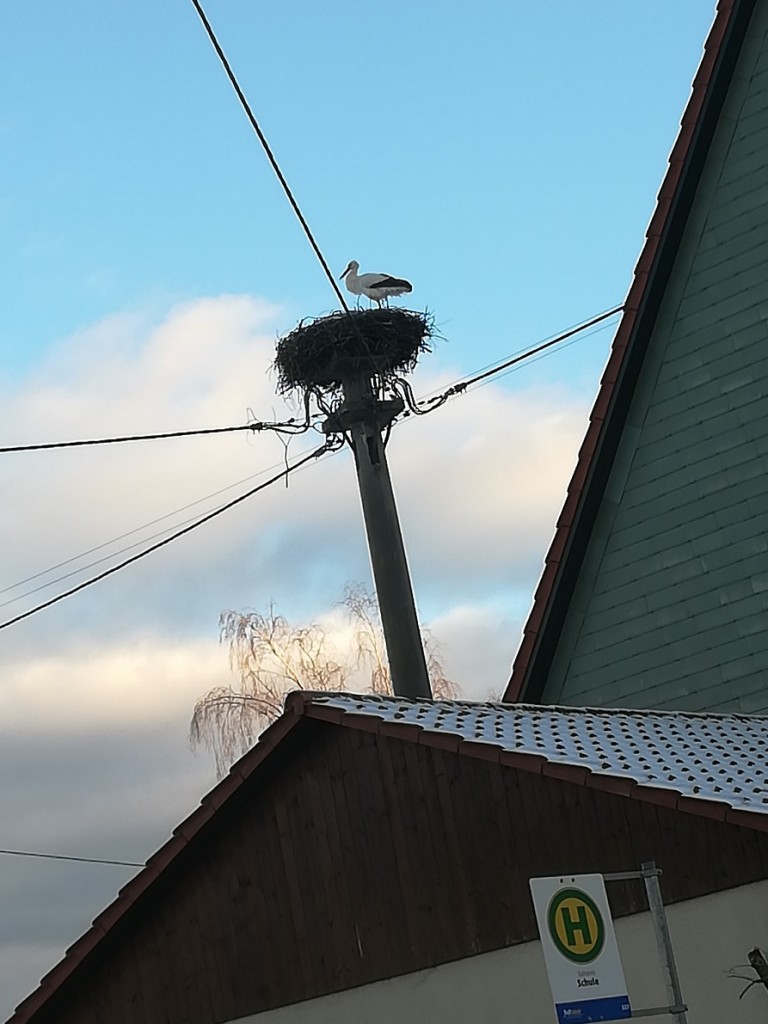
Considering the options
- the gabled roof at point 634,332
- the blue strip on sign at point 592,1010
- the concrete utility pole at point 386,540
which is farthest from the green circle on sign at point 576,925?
the gabled roof at point 634,332

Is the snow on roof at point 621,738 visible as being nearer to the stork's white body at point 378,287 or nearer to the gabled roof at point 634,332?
the gabled roof at point 634,332

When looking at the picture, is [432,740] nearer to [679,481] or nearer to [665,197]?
[679,481]

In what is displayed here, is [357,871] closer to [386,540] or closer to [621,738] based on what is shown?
[621,738]

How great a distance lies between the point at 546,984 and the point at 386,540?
680cm

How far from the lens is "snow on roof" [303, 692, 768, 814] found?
32.1ft

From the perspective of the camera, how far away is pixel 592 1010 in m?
7.13

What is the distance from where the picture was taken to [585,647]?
1606 centimetres

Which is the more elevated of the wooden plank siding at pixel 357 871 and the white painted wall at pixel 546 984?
the wooden plank siding at pixel 357 871

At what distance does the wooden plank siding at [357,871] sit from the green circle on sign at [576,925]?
213 centimetres

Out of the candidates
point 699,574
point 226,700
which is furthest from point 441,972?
point 226,700

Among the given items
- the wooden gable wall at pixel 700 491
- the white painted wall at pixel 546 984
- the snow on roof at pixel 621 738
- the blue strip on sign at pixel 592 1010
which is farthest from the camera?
the wooden gable wall at pixel 700 491

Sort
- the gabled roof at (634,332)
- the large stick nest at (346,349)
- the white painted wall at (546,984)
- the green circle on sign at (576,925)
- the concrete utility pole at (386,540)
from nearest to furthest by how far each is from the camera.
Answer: the green circle on sign at (576,925) → the white painted wall at (546,984) → the concrete utility pole at (386,540) → the gabled roof at (634,332) → the large stick nest at (346,349)

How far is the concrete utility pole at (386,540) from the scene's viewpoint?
15.8 metres

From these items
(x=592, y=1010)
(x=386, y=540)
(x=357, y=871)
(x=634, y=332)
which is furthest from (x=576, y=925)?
(x=634, y=332)
